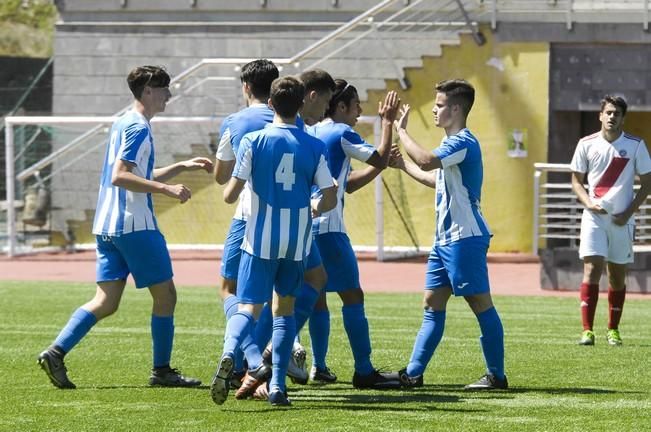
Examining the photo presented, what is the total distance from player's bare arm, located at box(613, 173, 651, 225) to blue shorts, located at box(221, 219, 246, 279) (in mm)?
4387

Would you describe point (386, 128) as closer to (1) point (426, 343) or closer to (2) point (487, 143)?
(1) point (426, 343)

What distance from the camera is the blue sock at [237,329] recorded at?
852cm

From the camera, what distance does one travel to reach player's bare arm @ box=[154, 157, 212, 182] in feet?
31.6

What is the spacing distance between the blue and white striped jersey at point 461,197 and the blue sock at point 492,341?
0.55 meters

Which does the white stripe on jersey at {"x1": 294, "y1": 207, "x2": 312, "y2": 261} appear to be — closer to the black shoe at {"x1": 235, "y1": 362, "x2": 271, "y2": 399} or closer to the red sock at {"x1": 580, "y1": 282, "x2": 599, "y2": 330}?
the black shoe at {"x1": 235, "y1": 362, "x2": 271, "y2": 399}

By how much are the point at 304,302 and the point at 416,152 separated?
47.7 inches

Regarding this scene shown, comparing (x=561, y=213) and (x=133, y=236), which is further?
(x=561, y=213)

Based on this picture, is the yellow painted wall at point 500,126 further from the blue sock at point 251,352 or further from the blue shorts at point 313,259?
the blue sock at point 251,352

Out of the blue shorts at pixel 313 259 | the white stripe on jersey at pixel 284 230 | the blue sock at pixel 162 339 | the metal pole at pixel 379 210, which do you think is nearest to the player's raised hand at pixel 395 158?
the blue shorts at pixel 313 259

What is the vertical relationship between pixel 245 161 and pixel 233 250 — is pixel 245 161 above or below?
above

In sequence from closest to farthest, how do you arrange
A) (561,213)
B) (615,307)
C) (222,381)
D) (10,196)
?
(222,381)
(615,307)
(561,213)
(10,196)

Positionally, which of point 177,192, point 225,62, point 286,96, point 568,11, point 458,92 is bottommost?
point 177,192

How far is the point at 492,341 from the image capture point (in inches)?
382

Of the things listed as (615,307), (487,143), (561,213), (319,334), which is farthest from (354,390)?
(487,143)
